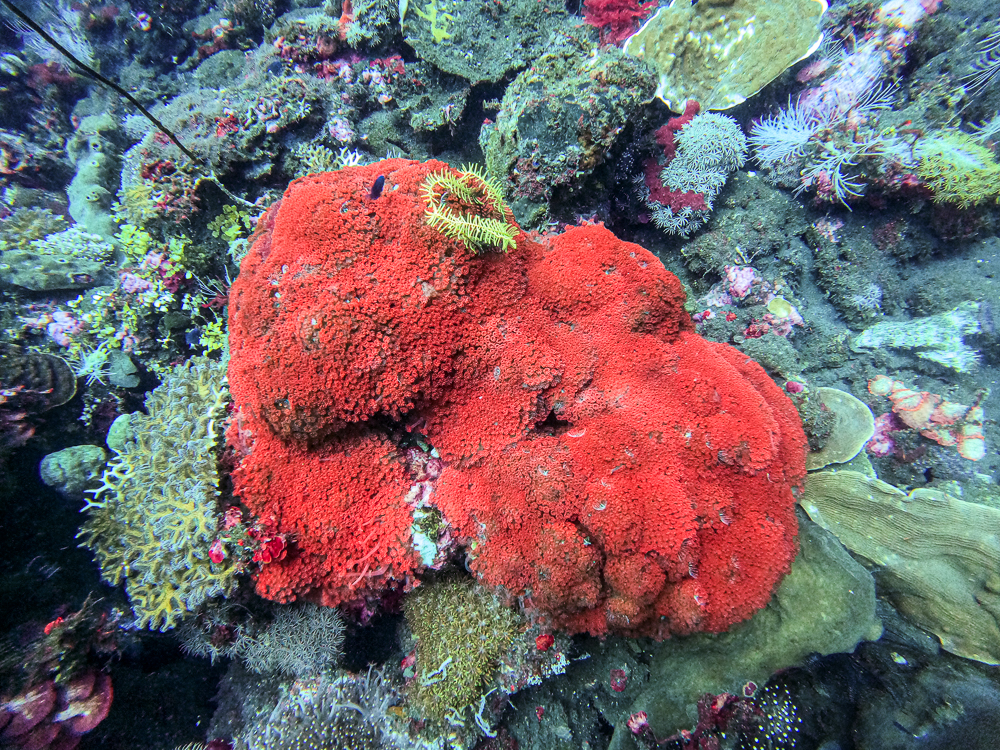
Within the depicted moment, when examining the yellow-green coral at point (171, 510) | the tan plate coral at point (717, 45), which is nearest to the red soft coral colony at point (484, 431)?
the yellow-green coral at point (171, 510)

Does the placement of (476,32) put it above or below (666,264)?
above

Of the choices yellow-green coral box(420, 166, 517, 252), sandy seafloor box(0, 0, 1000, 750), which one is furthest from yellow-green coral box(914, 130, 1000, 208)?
yellow-green coral box(420, 166, 517, 252)

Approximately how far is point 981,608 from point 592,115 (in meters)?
4.92

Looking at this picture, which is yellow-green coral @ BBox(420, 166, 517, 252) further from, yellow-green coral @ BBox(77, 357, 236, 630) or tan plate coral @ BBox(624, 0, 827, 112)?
tan plate coral @ BBox(624, 0, 827, 112)

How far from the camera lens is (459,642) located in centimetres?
315

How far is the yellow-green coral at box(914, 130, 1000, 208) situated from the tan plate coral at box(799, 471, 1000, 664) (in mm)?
3555

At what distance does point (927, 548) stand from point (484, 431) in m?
3.61

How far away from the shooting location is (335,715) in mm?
3256

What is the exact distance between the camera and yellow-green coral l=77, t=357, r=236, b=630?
117 inches

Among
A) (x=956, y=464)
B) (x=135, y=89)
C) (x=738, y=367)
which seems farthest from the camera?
(x=135, y=89)

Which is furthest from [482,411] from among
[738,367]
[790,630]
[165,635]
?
[165,635]

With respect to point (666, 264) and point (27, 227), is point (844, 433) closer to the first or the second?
point (666, 264)

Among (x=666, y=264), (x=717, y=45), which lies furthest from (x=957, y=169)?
(x=717, y=45)

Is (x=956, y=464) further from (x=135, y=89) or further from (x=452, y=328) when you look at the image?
(x=135, y=89)
